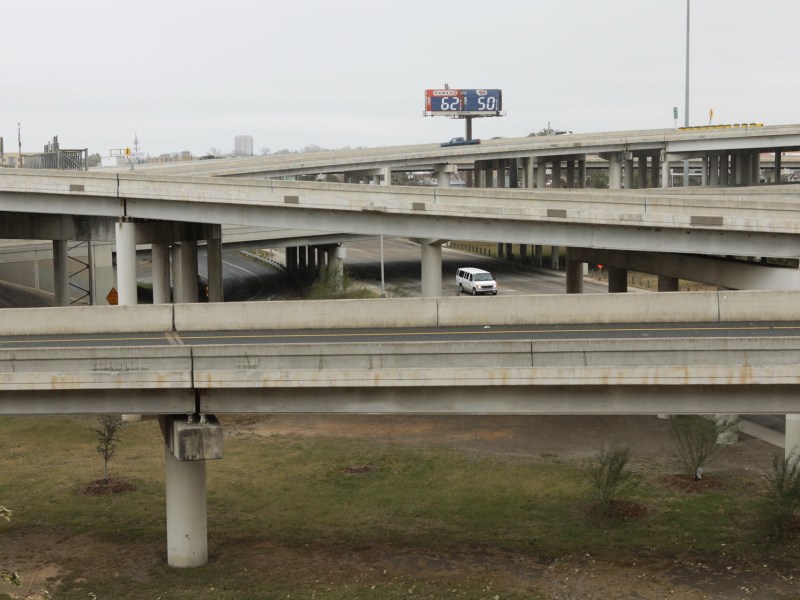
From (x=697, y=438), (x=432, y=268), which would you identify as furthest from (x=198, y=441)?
(x=432, y=268)

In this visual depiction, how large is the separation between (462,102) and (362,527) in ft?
329

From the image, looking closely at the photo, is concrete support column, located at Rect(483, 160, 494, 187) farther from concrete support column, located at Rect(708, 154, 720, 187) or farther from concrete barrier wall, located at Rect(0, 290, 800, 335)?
concrete barrier wall, located at Rect(0, 290, 800, 335)

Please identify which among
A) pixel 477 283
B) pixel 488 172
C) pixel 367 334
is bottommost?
pixel 477 283

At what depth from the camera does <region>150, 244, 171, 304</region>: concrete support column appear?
169 ft

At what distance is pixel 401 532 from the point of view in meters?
28.2

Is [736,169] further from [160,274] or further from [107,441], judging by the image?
[107,441]

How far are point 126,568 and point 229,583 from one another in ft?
A: 9.43

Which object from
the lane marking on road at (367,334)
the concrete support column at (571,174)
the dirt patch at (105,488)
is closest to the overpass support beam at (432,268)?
the dirt patch at (105,488)

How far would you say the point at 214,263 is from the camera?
181ft

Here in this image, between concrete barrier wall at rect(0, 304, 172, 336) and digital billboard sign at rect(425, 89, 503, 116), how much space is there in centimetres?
9795

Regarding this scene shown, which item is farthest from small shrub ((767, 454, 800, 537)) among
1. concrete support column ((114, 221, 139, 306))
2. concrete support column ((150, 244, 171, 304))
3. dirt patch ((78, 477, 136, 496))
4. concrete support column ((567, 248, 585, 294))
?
concrete support column ((150, 244, 171, 304))

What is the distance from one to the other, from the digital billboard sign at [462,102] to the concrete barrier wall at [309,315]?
97809 mm

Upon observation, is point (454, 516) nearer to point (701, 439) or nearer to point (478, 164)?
point (701, 439)

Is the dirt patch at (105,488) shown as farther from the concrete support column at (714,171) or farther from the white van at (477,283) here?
the concrete support column at (714,171)
